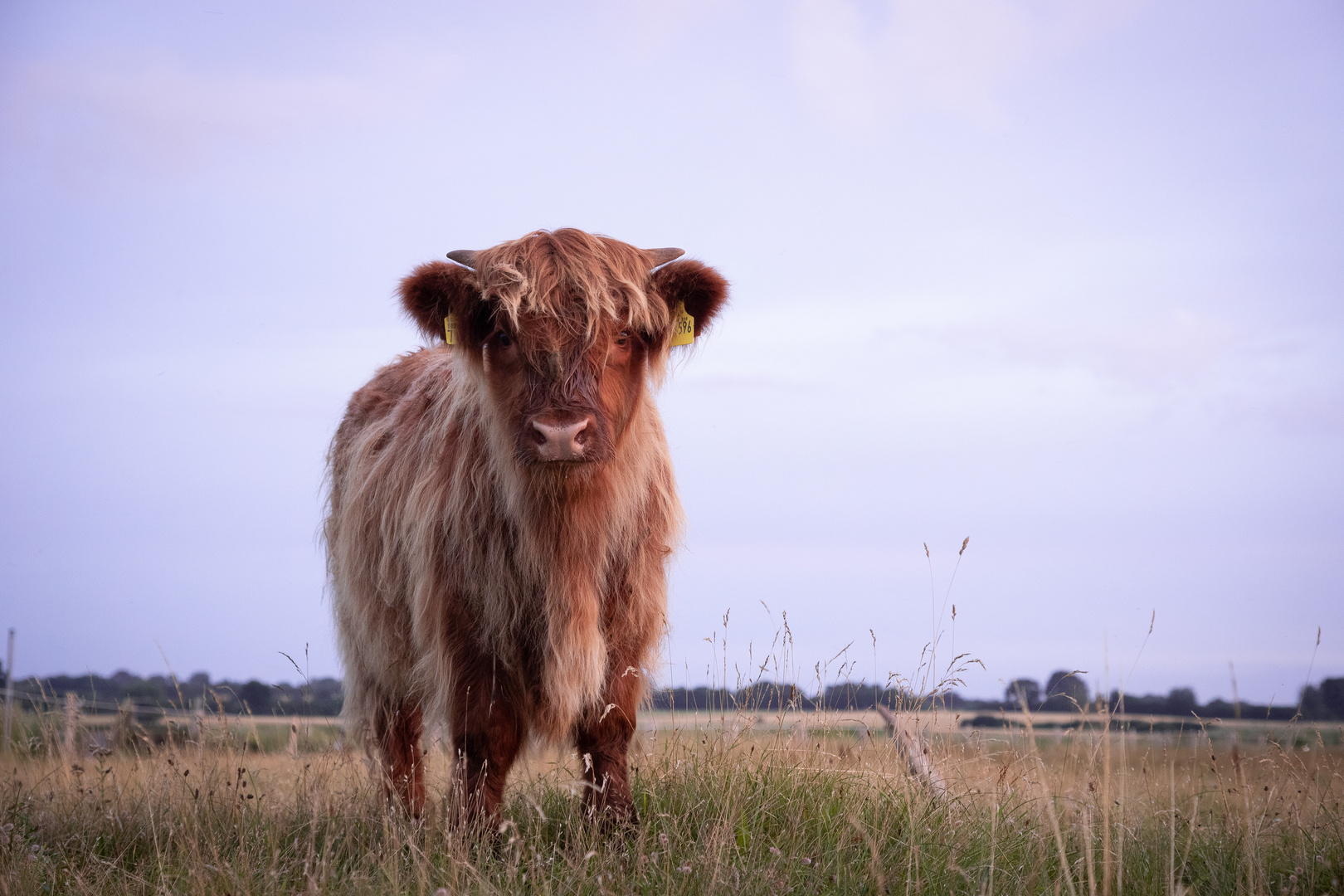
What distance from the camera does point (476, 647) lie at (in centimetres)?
377

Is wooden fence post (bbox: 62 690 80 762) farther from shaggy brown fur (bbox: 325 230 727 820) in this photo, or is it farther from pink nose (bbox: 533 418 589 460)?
pink nose (bbox: 533 418 589 460)

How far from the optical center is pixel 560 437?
324 cm

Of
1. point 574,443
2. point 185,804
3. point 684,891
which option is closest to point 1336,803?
point 684,891

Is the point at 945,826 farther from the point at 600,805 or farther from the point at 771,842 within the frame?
the point at 600,805

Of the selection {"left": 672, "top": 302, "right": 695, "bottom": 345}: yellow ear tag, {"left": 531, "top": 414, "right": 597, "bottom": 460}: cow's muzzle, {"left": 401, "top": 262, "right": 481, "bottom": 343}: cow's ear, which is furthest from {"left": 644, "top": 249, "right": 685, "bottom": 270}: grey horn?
{"left": 531, "top": 414, "right": 597, "bottom": 460}: cow's muzzle

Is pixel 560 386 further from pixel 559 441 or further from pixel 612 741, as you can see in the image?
pixel 612 741

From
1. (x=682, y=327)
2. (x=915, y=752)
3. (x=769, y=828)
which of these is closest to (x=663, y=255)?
(x=682, y=327)

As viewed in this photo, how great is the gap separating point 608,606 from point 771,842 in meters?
1.12

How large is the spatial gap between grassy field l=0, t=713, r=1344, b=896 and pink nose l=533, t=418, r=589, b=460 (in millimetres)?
1210

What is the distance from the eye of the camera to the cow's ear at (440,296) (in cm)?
377

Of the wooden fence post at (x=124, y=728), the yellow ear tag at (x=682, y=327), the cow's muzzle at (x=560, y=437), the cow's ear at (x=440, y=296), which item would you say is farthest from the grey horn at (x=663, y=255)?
the wooden fence post at (x=124, y=728)

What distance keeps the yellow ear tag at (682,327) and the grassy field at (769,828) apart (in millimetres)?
1744

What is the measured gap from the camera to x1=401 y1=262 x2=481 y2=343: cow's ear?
3.77 meters

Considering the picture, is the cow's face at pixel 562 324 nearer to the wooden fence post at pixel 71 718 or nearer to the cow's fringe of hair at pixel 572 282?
the cow's fringe of hair at pixel 572 282
